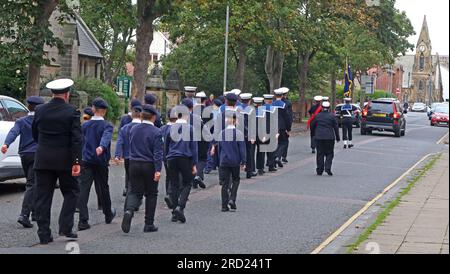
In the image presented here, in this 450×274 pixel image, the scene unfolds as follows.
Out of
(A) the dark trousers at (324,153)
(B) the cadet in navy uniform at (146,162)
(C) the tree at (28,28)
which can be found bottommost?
(A) the dark trousers at (324,153)

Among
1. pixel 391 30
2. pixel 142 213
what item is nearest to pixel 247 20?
pixel 391 30

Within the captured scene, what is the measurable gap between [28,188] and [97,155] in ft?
3.39

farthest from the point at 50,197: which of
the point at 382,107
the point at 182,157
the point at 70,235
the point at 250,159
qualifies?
the point at 382,107

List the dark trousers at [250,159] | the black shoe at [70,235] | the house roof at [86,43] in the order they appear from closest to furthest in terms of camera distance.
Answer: the black shoe at [70,235] < the dark trousers at [250,159] < the house roof at [86,43]

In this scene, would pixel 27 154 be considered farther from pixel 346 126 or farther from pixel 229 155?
pixel 346 126

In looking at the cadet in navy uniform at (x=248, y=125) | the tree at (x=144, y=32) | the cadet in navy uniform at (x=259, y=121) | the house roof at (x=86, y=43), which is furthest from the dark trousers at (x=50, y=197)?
the house roof at (x=86, y=43)

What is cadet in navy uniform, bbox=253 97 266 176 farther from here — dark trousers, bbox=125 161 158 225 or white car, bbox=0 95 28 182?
dark trousers, bbox=125 161 158 225

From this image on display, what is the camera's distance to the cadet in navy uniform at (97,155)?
11398 millimetres

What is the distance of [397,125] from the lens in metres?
38.8

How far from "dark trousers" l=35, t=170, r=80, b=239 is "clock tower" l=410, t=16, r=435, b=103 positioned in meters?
174

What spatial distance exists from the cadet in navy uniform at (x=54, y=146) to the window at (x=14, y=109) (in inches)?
224

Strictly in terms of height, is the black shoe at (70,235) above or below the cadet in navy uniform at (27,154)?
below

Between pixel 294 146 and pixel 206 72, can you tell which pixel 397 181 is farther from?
pixel 206 72

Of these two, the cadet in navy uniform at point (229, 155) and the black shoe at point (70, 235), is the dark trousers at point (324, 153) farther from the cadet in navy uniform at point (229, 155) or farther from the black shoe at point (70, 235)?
the black shoe at point (70, 235)
